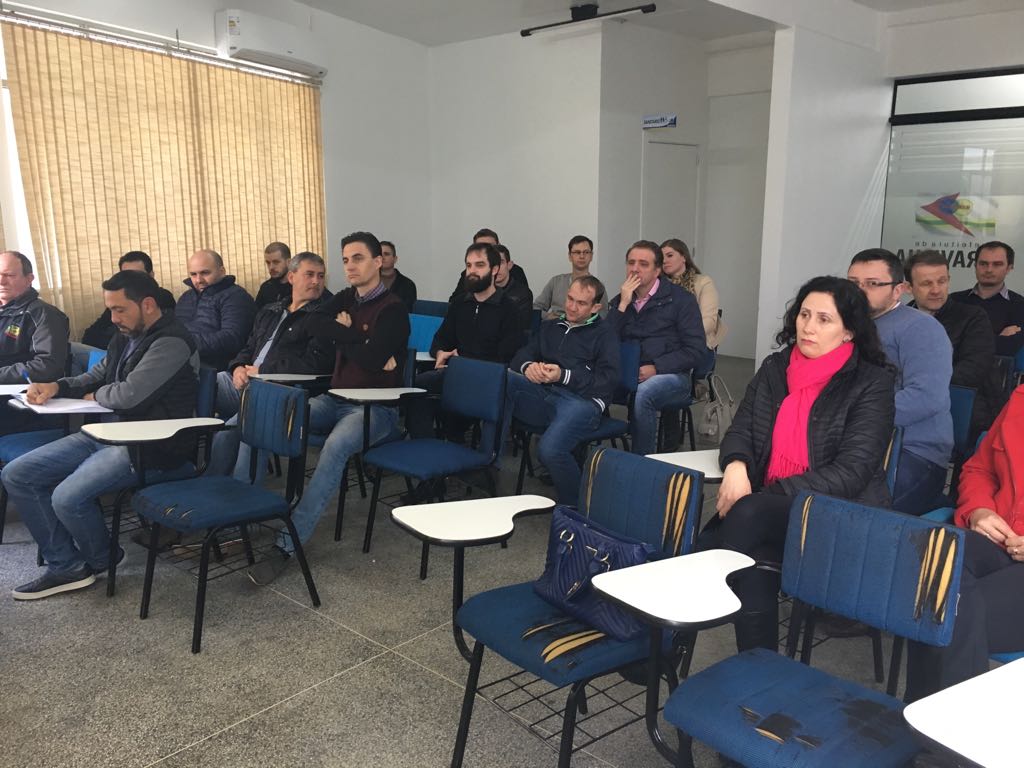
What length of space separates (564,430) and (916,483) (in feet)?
5.13

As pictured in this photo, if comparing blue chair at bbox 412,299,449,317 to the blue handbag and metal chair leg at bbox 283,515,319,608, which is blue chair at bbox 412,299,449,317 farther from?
the blue handbag

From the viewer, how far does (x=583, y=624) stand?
2016 millimetres

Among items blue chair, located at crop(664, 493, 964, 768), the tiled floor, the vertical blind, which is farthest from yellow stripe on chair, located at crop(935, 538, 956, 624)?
the vertical blind

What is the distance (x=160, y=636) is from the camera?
294 centimetres

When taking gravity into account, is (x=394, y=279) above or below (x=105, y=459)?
above

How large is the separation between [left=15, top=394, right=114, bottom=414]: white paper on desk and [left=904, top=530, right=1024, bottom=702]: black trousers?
2955mm

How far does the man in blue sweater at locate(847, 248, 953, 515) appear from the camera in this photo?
9.49ft

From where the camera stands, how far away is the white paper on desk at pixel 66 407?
3293mm

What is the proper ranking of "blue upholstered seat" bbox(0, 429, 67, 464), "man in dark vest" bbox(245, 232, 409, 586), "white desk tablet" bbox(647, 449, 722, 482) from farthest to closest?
1. "man in dark vest" bbox(245, 232, 409, 586)
2. "blue upholstered seat" bbox(0, 429, 67, 464)
3. "white desk tablet" bbox(647, 449, 722, 482)

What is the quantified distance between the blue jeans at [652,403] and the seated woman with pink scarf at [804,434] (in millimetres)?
1669

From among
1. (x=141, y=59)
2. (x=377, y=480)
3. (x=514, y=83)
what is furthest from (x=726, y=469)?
(x=514, y=83)

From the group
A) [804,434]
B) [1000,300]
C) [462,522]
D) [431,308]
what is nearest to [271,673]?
[462,522]

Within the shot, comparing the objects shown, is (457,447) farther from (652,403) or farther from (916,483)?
(916,483)

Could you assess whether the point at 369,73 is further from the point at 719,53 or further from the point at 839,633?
the point at 839,633
